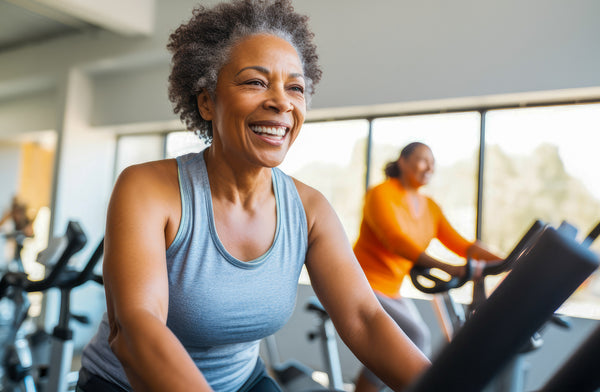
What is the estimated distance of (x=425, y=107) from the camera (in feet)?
12.3

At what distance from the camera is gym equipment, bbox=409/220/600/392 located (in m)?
0.26

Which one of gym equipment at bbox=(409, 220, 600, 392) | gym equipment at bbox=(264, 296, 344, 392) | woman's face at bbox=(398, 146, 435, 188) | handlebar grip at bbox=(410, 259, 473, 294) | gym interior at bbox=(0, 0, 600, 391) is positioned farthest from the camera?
gym interior at bbox=(0, 0, 600, 391)

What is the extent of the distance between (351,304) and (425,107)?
308cm

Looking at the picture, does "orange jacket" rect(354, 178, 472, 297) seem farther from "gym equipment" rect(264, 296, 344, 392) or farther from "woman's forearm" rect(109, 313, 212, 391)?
"woman's forearm" rect(109, 313, 212, 391)

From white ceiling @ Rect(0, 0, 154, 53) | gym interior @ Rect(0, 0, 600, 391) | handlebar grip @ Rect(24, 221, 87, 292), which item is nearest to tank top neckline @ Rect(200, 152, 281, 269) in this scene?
handlebar grip @ Rect(24, 221, 87, 292)

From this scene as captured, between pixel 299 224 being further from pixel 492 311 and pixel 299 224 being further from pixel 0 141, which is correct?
pixel 0 141

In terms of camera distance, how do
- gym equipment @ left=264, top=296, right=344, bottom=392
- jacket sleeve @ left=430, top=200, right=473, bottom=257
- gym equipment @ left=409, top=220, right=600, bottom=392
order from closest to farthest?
gym equipment @ left=409, top=220, right=600, bottom=392
jacket sleeve @ left=430, top=200, right=473, bottom=257
gym equipment @ left=264, top=296, right=344, bottom=392

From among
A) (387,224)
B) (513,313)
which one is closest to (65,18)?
(387,224)

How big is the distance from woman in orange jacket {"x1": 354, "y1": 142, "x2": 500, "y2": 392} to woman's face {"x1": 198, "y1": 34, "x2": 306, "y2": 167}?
1260mm

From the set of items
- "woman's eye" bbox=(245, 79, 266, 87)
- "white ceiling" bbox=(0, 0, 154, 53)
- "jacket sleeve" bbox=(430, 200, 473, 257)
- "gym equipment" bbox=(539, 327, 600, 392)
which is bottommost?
"gym equipment" bbox=(539, 327, 600, 392)

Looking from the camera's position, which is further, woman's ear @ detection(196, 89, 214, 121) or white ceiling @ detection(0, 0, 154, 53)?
white ceiling @ detection(0, 0, 154, 53)

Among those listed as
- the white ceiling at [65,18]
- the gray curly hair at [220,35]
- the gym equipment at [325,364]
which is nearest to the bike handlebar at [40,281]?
the gym equipment at [325,364]

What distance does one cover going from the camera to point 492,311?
29 centimetres

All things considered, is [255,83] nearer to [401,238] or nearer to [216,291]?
[216,291]
